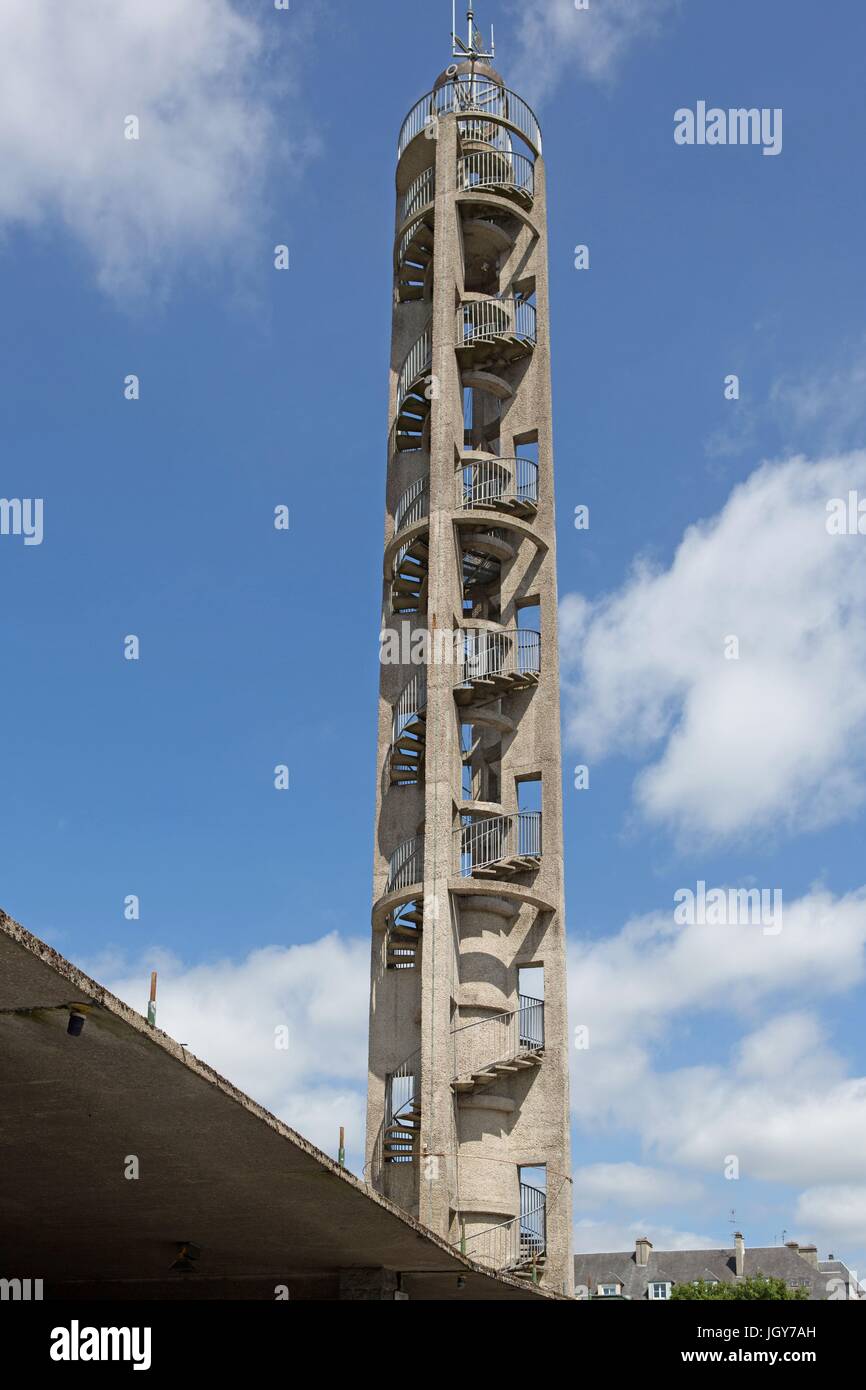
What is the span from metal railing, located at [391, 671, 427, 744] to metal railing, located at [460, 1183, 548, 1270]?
46.3 ft

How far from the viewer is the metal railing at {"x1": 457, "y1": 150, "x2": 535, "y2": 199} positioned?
49.1 meters

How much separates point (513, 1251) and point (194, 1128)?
26.6 metres

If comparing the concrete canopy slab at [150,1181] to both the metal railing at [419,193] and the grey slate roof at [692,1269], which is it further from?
the grey slate roof at [692,1269]

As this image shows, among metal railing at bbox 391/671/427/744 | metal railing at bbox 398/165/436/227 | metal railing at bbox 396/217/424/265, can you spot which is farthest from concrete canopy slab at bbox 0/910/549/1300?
metal railing at bbox 398/165/436/227

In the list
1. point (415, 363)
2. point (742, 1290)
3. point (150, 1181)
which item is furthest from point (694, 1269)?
point (150, 1181)

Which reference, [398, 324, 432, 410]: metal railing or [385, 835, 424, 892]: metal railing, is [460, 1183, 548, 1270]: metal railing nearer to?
[385, 835, 424, 892]: metal railing

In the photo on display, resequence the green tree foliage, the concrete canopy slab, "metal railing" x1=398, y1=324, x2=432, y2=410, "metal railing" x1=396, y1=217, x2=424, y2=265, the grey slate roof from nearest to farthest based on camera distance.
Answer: the concrete canopy slab → "metal railing" x1=398, y1=324, x2=432, y2=410 → "metal railing" x1=396, y1=217, x2=424, y2=265 → the green tree foliage → the grey slate roof

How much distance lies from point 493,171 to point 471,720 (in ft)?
65.2

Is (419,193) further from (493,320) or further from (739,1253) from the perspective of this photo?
(739,1253)

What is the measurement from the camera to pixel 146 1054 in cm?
1084

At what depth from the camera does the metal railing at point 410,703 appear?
43.3 meters

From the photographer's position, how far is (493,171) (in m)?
49.7
